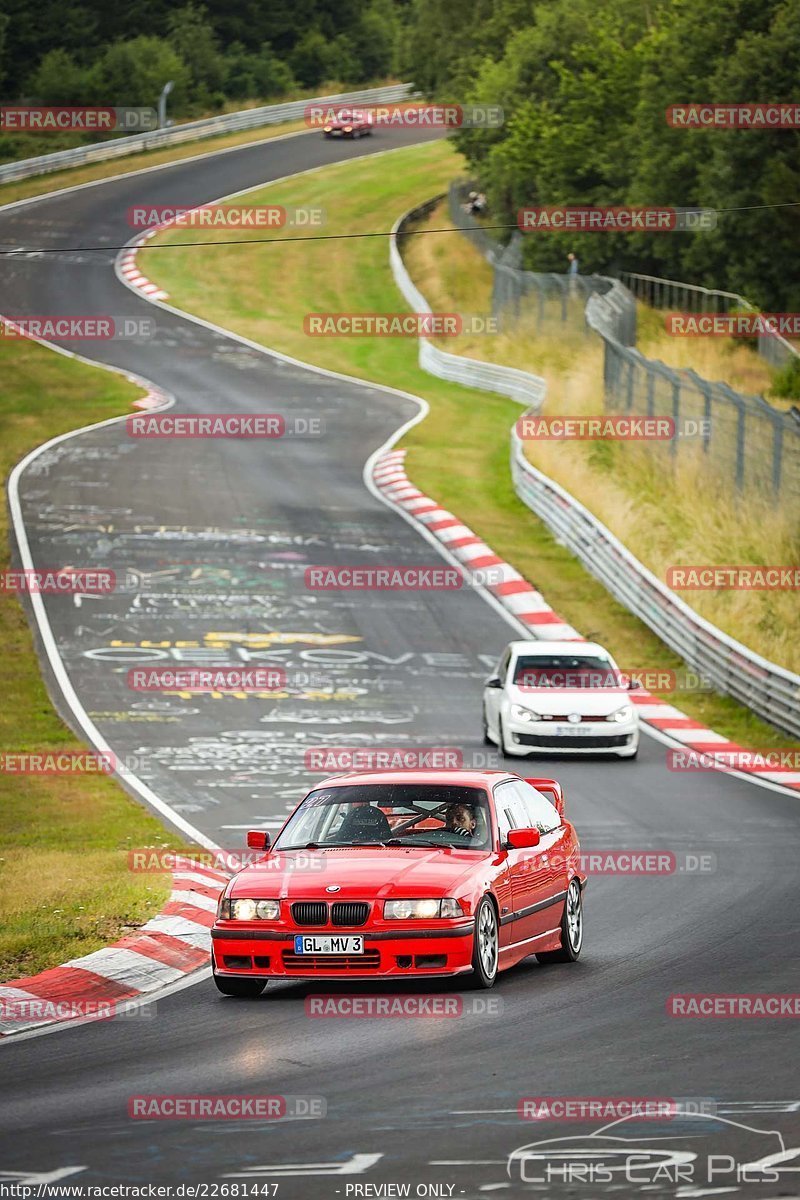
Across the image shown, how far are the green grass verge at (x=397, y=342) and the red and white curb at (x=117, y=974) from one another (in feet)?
39.6

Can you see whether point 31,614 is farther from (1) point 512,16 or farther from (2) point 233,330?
(1) point 512,16

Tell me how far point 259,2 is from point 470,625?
85.1m

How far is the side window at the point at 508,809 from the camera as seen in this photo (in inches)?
483

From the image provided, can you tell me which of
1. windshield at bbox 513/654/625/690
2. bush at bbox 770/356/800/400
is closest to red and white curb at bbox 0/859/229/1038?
windshield at bbox 513/654/625/690

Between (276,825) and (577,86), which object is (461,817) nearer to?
(276,825)

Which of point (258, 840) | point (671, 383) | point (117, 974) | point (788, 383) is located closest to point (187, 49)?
point (788, 383)

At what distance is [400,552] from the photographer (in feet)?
112

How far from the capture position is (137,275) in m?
64.7

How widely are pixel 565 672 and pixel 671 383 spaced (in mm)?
12774

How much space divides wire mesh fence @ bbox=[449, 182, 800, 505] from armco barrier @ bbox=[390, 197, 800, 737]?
2.20 m

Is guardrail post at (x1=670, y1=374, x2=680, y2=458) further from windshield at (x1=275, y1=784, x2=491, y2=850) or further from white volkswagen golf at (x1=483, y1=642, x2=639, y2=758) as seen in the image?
windshield at (x1=275, y1=784, x2=491, y2=850)

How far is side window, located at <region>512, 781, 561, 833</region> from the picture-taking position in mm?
12953

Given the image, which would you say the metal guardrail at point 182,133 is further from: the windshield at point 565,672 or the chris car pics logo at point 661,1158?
the chris car pics logo at point 661,1158

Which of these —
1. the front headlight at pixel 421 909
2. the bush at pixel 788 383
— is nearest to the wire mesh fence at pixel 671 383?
the bush at pixel 788 383
